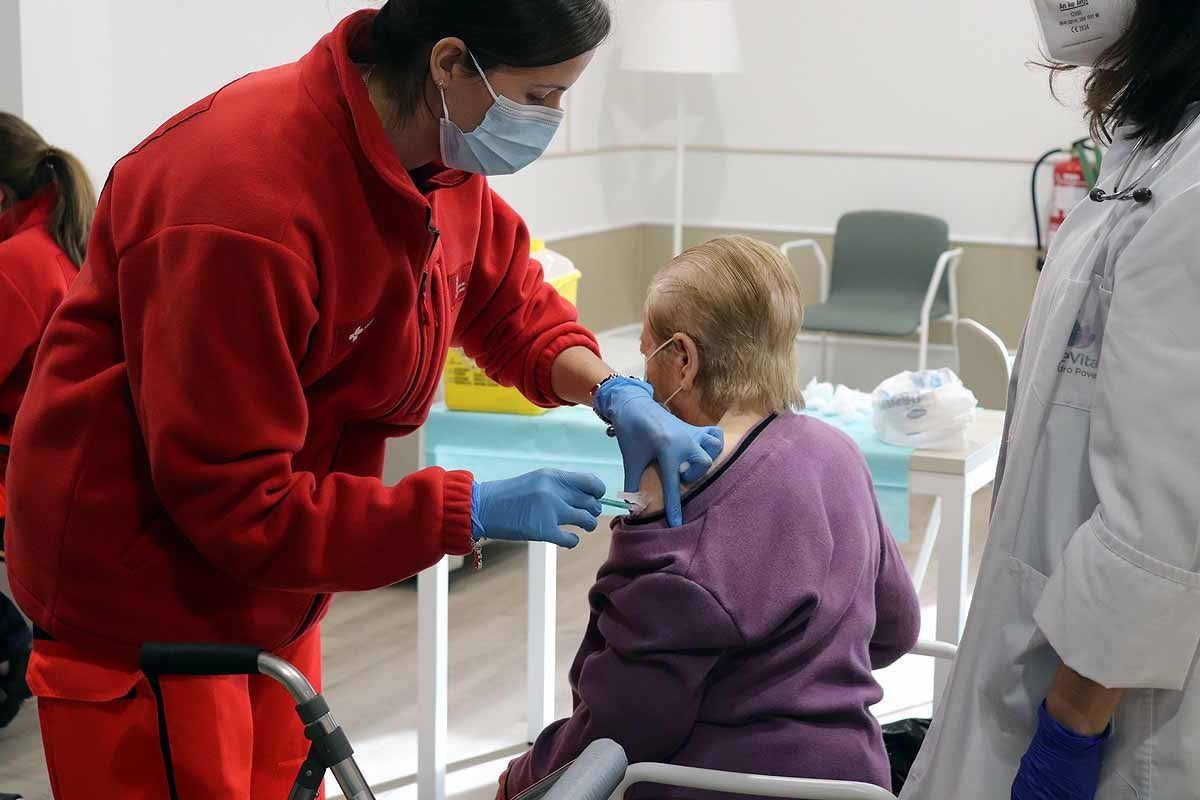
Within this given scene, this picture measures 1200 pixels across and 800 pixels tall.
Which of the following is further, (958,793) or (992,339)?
(992,339)

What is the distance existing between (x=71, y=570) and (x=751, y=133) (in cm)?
513

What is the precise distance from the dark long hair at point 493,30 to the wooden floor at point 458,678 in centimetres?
184

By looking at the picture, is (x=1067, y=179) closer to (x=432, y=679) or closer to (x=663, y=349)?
(x=432, y=679)

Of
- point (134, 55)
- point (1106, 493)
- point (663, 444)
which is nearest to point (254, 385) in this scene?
point (663, 444)

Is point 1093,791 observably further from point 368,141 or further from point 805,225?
point 805,225

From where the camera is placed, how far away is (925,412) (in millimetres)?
2385

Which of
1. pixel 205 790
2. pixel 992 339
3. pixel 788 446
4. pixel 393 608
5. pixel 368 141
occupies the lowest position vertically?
pixel 393 608

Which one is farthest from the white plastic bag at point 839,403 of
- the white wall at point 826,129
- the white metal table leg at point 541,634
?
the white wall at point 826,129

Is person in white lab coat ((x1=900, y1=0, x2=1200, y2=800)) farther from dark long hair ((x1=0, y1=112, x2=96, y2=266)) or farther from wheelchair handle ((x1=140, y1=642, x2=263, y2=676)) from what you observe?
dark long hair ((x1=0, y1=112, x2=96, y2=266))

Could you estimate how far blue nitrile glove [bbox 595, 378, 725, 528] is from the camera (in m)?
1.53

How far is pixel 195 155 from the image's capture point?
1.28m

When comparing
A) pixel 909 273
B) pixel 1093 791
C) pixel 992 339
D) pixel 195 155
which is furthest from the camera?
pixel 909 273

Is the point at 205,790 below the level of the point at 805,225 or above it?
above

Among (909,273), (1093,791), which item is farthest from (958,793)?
(909,273)
